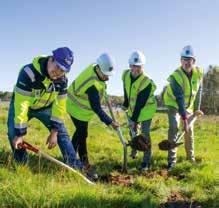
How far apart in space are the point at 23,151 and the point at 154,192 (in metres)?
1.95

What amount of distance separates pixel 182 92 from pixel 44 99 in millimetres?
2972

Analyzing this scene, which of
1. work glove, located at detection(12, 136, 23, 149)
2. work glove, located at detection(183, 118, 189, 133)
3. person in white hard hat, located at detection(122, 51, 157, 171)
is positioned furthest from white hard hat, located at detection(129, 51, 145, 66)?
work glove, located at detection(12, 136, 23, 149)

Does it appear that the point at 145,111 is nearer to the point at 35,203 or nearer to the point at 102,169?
the point at 102,169

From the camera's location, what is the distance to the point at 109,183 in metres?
6.79

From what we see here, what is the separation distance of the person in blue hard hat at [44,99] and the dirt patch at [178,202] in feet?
4.67

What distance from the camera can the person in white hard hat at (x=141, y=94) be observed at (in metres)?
8.38

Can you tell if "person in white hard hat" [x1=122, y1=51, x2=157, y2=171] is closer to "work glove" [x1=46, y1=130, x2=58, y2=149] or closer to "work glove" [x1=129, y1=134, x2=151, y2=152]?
"work glove" [x1=129, y1=134, x2=151, y2=152]

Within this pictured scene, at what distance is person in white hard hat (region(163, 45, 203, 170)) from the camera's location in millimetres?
8594

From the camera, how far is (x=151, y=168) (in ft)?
28.1

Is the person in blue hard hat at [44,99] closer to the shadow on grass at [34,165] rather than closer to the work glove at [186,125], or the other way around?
the shadow on grass at [34,165]

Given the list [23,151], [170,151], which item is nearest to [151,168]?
[170,151]

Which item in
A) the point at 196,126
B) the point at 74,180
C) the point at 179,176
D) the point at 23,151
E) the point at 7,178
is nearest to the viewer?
the point at 7,178

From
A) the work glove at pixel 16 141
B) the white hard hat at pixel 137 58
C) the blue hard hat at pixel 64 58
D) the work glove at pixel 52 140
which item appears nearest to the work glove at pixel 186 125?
the white hard hat at pixel 137 58

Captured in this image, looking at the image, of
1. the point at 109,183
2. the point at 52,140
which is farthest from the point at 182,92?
the point at 52,140
